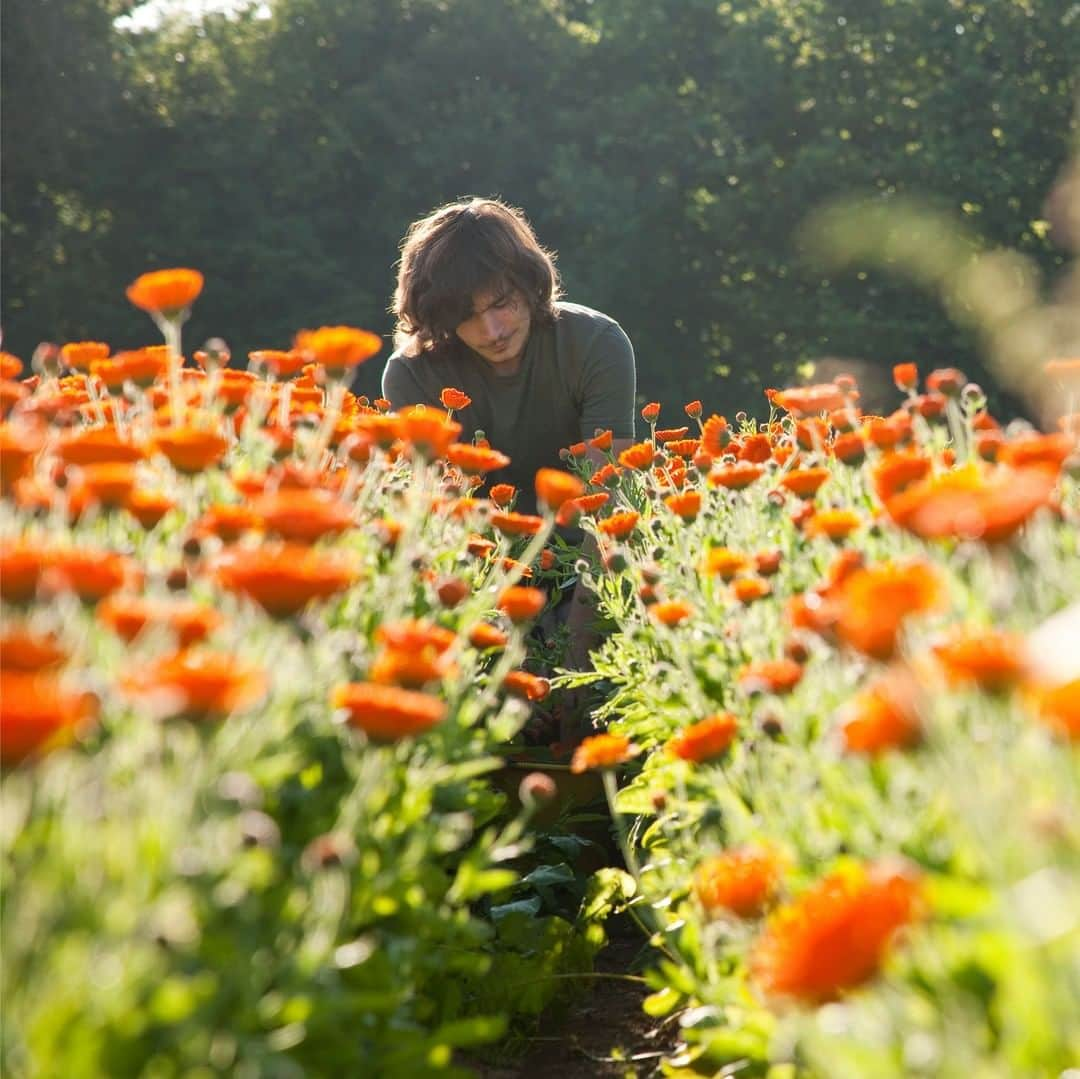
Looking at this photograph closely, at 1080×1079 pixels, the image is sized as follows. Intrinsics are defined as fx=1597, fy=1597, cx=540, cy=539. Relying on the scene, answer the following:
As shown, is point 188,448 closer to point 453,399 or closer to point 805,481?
point 805,481

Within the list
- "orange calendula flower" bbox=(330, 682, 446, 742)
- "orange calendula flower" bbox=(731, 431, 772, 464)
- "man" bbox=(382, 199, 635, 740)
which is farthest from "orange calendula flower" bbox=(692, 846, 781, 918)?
"man" bbox=(382, 199, 635, 740)

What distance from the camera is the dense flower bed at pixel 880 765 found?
1301mm

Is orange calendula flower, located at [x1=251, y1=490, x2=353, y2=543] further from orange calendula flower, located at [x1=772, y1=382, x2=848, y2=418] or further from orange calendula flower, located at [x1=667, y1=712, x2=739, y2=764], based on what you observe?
orange calendula flower, located at [x1=772, y1=382, x2=848, y2=418]

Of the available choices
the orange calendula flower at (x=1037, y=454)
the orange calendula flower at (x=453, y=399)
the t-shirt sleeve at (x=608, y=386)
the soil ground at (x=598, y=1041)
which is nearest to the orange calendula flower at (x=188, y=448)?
the orange calendula flower at (x=1037, y=454)

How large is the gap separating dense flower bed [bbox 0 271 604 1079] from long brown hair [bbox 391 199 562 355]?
227cm

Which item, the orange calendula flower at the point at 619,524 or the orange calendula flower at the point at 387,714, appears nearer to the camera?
the orange calendula flower at the point at 387,714

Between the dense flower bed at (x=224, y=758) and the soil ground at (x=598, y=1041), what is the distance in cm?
39

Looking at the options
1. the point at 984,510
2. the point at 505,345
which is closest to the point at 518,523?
the point at 984,510

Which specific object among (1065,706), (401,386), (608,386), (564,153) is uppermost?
(1065,706)

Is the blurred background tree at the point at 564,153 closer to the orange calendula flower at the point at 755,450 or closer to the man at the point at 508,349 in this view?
the man at the point at 508,349

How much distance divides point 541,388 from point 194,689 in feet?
14.3

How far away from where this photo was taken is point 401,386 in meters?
5.37

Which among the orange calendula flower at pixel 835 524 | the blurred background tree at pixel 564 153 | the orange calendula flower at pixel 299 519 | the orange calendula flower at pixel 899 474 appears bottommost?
the blurred background tree at pixel 564 153

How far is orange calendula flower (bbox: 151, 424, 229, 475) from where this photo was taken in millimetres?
2135
